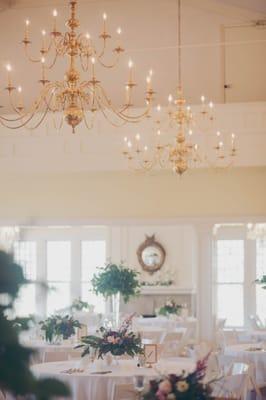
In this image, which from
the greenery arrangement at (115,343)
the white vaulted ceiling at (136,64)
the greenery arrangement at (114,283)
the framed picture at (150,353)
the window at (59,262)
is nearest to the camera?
the greenery arrangement at (115,343)

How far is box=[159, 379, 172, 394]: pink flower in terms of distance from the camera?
4.15 metres

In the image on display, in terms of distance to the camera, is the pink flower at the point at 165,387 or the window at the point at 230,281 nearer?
the pink flower at the point at 165,387

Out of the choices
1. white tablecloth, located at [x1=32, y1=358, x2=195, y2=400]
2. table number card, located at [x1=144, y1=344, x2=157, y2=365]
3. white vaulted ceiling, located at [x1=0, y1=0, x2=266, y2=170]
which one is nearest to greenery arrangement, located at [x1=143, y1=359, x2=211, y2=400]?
white tablecloth, located at [x1=32, y1=358, x2=195, y2=400]

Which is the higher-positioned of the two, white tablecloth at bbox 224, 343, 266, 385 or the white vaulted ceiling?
the white vaulted ceiling

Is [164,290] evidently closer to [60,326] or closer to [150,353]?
[60,326]

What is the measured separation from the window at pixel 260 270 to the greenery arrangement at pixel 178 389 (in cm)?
1386

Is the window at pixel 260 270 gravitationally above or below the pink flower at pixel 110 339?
above

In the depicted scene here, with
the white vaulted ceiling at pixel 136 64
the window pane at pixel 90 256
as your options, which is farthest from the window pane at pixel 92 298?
the white vaulted ceiling at pixel 136 64

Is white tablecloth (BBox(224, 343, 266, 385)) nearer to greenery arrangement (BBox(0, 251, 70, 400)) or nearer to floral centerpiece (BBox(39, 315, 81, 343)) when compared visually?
floral centerpiece (BBox(39, 315, 81, 343))

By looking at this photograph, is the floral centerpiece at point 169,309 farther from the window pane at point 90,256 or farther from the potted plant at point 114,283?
the window pane at point 90,256

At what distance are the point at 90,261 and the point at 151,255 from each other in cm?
156

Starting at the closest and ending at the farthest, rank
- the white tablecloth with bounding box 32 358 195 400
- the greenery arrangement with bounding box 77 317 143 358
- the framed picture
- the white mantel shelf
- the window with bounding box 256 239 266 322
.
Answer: the white tablecloth with bounding box 32 358 195 400
the greenery arrangement with bounding box 77 317 143 358
the framed picture
the white mantel shelf
the window with bounding box 256 239 266 322

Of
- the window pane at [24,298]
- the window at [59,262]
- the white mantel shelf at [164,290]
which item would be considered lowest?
the white mantel shelf at [164,290]

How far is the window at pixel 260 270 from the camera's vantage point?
18.0 meters
